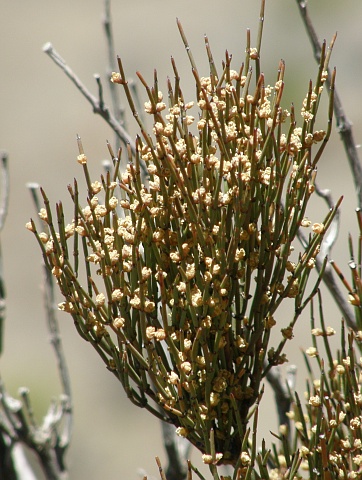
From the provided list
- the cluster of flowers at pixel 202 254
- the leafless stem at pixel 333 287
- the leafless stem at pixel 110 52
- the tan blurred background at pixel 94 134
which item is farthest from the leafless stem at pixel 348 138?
the tan blurred background at pixel 94 134

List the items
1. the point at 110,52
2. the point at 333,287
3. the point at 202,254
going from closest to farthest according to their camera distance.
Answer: the point at 202,254, the point at 333,287, the point at 110,52

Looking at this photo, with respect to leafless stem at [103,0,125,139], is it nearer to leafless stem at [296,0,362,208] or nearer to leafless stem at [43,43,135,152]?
leafless stem at [43,43,135,152]

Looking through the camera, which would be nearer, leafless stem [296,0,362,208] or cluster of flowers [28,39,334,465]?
cluster of flowers [28,39,334,465]

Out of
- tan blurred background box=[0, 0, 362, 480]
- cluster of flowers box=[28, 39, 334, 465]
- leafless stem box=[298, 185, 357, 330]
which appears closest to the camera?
cluster of flowers box=[28, 39, 334, 465]

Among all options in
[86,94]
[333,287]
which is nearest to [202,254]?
[333,287]

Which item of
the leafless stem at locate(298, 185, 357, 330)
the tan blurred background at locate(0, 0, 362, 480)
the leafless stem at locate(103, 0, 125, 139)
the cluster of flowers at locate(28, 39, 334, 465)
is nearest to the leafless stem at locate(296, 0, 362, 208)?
the leafless stem at locate(298, 185, 357, 330)

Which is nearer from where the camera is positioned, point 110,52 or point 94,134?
point 110,52

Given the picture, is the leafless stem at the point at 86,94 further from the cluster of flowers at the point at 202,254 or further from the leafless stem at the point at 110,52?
the cluster of flowers at the point at 202,254

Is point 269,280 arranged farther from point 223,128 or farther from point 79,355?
point 79,355

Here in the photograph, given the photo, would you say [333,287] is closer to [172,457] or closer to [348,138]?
[348,138]

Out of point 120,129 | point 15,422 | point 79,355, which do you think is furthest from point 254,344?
point 79,355
